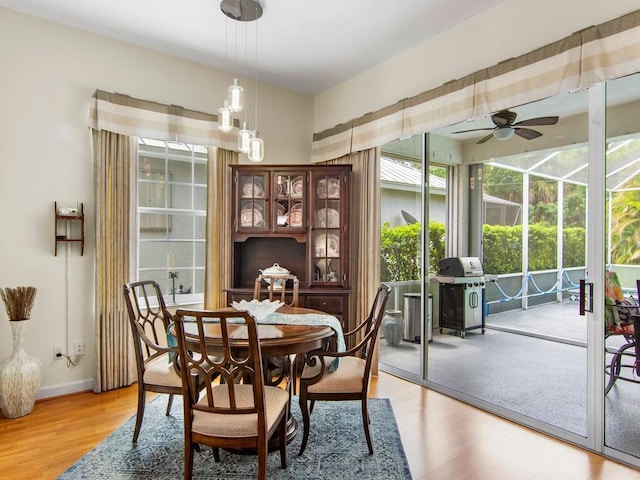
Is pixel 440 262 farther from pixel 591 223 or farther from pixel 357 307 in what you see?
pixel 591 223

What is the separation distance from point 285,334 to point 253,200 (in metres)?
2.11

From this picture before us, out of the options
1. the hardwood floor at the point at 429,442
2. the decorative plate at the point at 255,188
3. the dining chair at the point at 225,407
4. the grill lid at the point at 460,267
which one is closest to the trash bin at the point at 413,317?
the grill lid at the point at 460,267

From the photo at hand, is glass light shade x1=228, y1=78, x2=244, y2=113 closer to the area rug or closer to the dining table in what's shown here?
the dining table

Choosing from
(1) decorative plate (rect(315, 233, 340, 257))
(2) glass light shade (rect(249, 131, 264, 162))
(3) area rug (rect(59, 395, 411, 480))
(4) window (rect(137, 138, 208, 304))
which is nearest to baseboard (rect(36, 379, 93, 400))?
(3) area rug (rect(59, 395, 411, 480))

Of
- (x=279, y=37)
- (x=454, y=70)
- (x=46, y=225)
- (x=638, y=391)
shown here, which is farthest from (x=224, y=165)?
(x=638, y=391)

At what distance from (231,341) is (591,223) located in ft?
Result: 7.68

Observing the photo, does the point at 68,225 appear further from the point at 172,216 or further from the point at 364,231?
the point at 364,231

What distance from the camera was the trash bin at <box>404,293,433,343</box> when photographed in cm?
377

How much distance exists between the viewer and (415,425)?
111 inches

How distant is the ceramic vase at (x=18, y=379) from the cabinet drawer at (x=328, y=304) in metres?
2.28

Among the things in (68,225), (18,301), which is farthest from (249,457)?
(68,225)

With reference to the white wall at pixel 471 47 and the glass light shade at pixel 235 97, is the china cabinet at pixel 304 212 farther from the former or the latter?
the glass light shade at pixel 235 97

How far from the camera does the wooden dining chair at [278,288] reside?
3.50m

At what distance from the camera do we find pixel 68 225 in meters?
3.36
